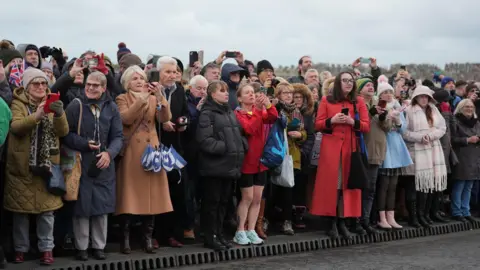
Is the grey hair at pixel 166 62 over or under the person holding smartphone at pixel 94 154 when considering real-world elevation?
over

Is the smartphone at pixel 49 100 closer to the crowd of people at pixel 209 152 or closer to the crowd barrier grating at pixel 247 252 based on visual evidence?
the crowd of people at pixel 209 152

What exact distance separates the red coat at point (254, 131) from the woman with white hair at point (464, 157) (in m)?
4.31

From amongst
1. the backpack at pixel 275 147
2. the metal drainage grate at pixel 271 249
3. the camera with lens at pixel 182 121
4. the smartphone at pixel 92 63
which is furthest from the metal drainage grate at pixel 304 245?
the smartphone at pixel 92 63

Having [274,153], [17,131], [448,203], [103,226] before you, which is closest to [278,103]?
[274,153]

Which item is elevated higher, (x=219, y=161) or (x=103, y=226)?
(x=219, y=161)

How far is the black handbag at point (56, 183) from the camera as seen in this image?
7832 millimetres

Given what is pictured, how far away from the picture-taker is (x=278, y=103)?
9766 millimetres

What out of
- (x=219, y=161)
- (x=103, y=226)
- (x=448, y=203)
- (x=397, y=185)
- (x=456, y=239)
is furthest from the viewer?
(x=448, y=203)

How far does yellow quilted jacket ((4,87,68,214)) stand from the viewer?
7.81 meters

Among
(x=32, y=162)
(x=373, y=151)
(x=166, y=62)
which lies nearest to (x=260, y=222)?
(x=373, y=151)

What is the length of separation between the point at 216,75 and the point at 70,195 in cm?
314

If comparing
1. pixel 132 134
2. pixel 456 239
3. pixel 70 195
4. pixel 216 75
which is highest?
pixel 216 75

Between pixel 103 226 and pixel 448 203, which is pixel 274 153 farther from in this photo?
pixel 448 203

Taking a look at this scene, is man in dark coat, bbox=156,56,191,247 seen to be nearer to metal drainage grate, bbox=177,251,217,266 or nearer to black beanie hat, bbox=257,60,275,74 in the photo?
metal drainage grate, bbox=177,251,217,266
